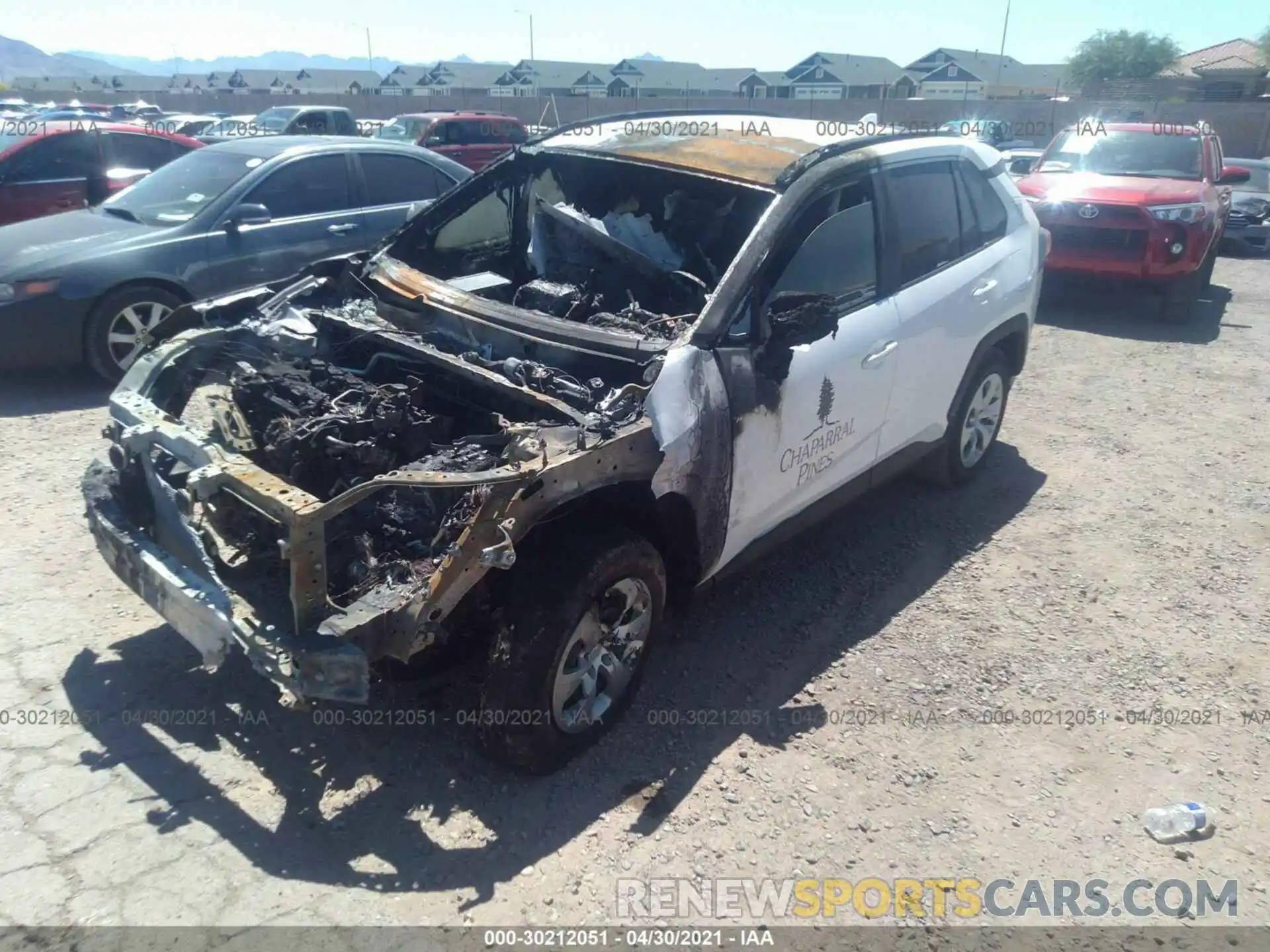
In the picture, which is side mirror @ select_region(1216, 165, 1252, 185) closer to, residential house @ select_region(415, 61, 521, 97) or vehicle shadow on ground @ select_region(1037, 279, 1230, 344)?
vehicle shadow on ground @ select_region(1037, 279, 1230, 344)

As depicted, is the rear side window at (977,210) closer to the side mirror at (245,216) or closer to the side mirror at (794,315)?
the side mirror at (794,315)

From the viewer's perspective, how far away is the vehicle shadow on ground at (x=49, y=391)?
5.99 metres

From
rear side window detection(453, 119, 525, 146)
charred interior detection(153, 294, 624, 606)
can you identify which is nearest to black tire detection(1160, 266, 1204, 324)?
charred interior detection(153, 294, 624, 606)

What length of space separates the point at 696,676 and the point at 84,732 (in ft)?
7.28

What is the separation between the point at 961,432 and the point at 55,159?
29.7 feet

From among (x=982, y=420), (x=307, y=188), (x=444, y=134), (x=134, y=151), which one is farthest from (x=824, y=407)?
(x=444, y=134)

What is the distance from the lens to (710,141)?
4.22 m

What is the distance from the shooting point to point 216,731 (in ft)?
10.6

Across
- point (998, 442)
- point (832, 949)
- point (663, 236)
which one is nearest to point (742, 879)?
point (832, 949)

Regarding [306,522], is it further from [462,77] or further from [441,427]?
[462,77]

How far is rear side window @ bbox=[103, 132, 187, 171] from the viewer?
9.25 meters

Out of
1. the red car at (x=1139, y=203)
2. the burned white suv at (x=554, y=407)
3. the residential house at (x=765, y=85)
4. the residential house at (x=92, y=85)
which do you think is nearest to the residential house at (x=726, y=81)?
the residential house at (x=765, y=85)

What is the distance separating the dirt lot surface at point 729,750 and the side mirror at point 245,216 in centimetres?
230

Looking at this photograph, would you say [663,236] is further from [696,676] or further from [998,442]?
[998,442]
